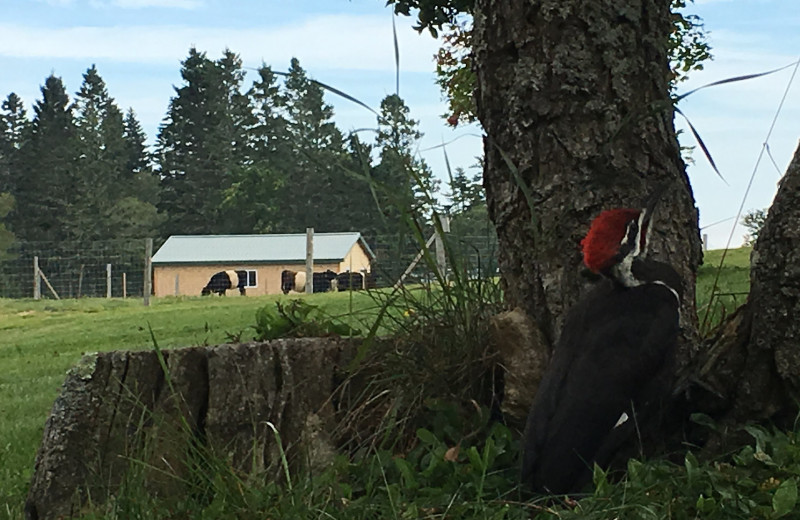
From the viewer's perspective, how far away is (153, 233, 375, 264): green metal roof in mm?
40884

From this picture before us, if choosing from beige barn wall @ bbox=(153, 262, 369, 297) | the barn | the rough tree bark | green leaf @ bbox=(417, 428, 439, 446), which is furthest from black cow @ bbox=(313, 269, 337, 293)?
the rough tree bark

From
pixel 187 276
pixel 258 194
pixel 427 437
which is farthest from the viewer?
pixel 258 194

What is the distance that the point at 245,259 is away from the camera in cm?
4322

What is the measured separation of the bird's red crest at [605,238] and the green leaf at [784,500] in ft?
2.74

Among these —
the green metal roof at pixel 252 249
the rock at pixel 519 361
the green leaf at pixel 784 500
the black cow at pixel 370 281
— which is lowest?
the green leaf at pixel 784 500

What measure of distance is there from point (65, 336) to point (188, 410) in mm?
11430

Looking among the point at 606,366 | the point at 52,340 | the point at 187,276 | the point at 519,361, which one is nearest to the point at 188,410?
the point at 519,361

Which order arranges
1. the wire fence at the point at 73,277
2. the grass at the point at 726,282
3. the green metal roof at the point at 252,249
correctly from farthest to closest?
the green metal roof at the point at 252,249
the wire fence at the point at 73,277
the grass at the point at 726,282

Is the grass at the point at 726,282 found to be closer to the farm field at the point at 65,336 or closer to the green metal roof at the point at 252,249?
the farm field at the point at 65,336

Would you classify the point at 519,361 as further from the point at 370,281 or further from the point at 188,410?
the point at 188,410

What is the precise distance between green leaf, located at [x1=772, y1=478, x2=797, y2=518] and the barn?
37982 millimetres

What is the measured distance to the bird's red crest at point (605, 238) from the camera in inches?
114

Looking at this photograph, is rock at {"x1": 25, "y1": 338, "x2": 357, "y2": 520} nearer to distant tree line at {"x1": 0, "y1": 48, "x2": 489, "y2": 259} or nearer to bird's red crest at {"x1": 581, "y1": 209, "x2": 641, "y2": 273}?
bird's red crest at {"x1": 581, "y1": 209, "x2": 641, "y2": 273}

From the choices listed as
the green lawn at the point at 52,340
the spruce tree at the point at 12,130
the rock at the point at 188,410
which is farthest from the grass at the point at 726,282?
the spruce tree at the point at 12,130
